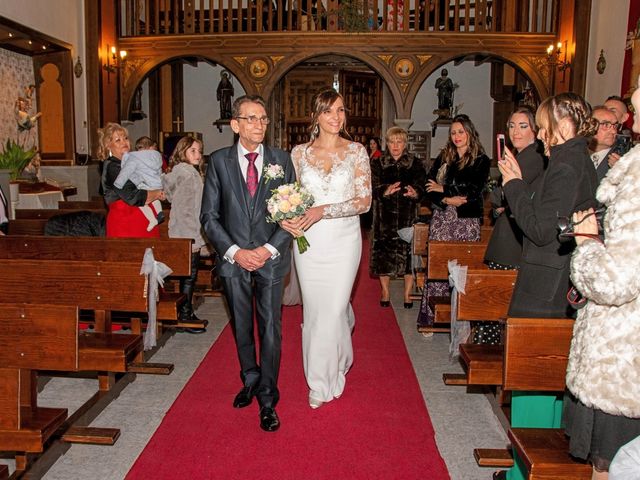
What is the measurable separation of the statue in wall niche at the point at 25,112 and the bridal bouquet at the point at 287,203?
8.28m

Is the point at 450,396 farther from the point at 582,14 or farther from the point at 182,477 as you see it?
the point at 582,14

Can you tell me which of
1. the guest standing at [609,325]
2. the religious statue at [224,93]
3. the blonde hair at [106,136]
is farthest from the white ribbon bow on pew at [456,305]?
the religious statue at [224,93]

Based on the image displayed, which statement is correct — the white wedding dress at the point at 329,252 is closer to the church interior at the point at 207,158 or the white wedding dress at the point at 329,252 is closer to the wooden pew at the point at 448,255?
the church interior at the point at 207,158

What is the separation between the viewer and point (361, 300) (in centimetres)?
660

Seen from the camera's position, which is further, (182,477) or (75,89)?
(75,89)

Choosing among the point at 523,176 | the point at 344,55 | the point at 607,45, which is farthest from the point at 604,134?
the point at 344,55

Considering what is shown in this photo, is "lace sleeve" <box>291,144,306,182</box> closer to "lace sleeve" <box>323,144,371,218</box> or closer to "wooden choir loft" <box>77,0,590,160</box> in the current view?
"lace sleeve" <box>323,144,371,218</box>

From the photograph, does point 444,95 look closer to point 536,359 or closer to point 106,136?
point 106,136

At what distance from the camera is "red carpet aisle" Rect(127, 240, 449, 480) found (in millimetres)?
2980

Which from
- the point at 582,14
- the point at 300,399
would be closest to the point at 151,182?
the point at 300,399

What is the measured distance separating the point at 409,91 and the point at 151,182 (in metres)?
8.14

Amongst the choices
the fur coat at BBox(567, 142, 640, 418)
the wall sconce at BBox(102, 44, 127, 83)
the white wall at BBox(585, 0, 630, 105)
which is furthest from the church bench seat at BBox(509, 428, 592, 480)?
the wall sconce at BBox(102, 44, 127, 83)

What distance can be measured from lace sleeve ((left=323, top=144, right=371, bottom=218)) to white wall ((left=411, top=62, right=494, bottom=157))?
12007mm

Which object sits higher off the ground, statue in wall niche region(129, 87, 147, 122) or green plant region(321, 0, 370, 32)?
green plant region(321, 0, 370, 32)
